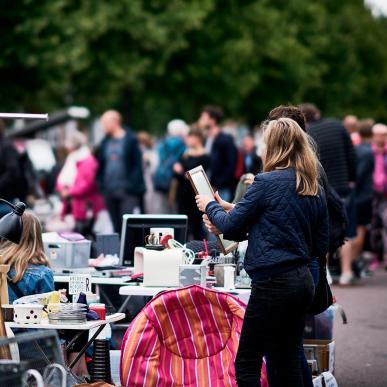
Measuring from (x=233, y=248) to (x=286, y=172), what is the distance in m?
1.47

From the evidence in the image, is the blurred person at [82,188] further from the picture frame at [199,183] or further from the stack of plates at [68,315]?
the stack of plates at [68,315]

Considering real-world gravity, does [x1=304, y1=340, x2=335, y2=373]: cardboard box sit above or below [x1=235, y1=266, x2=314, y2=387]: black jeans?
below

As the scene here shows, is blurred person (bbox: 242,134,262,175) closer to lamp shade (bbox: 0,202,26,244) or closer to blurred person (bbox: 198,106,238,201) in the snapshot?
blurred person (bbox: 198,106,238,201)

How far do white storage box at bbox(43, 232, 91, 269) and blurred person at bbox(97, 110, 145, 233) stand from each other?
21.3 ft

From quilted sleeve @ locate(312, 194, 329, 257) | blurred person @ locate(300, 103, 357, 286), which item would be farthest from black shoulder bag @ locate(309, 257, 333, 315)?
blurred person @ locate(300, 103, 357, 286)

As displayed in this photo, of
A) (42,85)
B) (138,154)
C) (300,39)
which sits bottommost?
(138,154)

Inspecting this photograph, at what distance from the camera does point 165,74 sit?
114 feet

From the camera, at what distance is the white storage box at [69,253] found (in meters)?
9.73

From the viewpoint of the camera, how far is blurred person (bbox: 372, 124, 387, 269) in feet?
58.1

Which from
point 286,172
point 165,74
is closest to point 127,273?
point 286,172

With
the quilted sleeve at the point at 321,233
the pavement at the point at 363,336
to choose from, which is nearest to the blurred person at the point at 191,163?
the pavement at the point at 363,336

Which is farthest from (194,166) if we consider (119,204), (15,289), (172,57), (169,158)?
(172,57)

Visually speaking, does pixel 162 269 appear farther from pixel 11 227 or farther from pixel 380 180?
pixel 380 180

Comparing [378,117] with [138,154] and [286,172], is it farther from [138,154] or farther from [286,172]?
[286,172]
